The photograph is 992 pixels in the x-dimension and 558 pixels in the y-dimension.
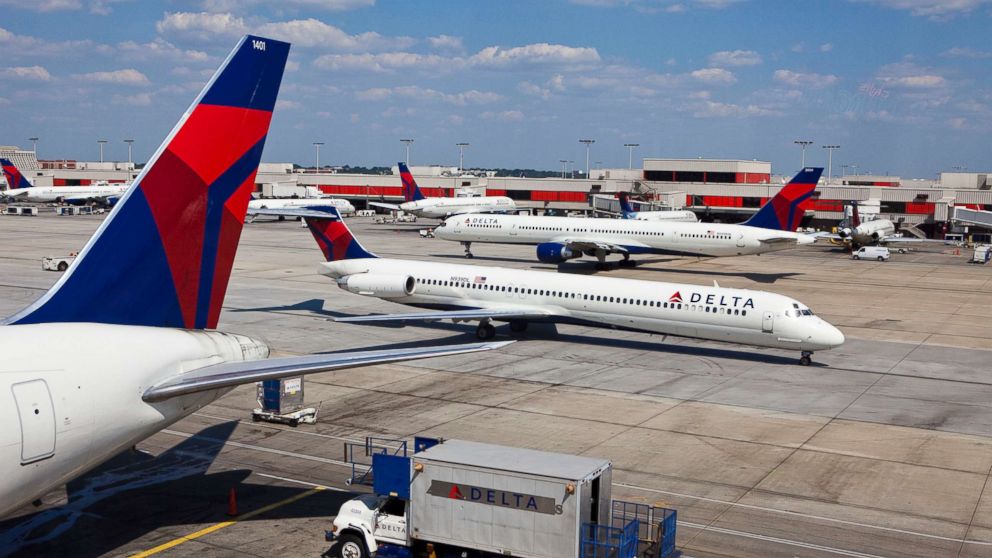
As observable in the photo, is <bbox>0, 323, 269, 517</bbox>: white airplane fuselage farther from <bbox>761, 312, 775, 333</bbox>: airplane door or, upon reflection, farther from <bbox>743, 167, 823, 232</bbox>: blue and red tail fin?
<bbox>743, 167, 823, 232</bbox>: blue and red tail fin

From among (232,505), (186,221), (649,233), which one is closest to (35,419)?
(186,221)

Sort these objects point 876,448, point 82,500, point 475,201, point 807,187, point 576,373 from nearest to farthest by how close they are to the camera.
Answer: point 82,500
point 876,448
point 576,373
point 807,187
point 475,201

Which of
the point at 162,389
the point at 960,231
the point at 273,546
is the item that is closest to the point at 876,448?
the point at 273,546

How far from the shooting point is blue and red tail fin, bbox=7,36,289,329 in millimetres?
14180

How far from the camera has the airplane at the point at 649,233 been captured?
63.9 meters

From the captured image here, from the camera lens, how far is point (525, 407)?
95.5ft

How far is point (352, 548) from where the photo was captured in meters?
16.8

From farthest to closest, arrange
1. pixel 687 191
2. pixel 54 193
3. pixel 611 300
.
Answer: pixel 54 193, pixel 687 191, pixel 611 300

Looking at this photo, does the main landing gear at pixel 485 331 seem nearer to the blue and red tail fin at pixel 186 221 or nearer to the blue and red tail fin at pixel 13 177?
the blue and red tail fin at pixel 186 221

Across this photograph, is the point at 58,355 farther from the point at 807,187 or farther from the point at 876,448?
the point at 807,187

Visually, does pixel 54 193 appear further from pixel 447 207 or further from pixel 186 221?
pixel 186 221

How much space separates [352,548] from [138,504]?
5.81 m

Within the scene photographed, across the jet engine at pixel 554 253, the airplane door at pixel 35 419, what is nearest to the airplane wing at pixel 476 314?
the airplane door at pixel 35 419

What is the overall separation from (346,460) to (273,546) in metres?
5.48
